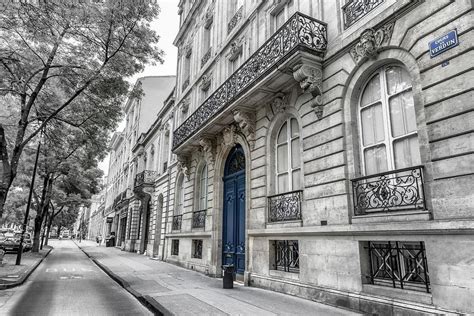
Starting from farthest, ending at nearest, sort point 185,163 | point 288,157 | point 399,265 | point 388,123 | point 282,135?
point 185,163 → point 282,135 → point 288,157 → point 388,123 → point 399,265

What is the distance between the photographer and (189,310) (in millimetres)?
6438

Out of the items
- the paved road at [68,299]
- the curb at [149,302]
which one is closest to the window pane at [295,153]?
the curb at [149,302]

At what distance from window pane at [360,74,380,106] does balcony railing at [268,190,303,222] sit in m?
2.74

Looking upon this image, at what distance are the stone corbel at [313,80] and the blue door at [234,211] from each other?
473 cm

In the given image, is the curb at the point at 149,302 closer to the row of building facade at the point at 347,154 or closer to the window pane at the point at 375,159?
the row of building facade at the point at 347,154

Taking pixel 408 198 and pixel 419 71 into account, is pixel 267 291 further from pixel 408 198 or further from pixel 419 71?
pixel 419 71

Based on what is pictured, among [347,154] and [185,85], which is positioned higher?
[185,85]

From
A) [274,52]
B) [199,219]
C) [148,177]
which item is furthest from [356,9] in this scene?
[148,177]

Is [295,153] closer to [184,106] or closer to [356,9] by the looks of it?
[356,9]

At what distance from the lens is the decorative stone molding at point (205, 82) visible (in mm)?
15855

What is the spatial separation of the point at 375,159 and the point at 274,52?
4.13m

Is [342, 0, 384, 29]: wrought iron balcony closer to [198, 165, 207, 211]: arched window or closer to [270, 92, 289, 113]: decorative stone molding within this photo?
[270, 92, 289, 113]: decorative stone molding

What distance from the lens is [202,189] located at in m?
15.5

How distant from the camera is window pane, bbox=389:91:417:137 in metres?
6.25
